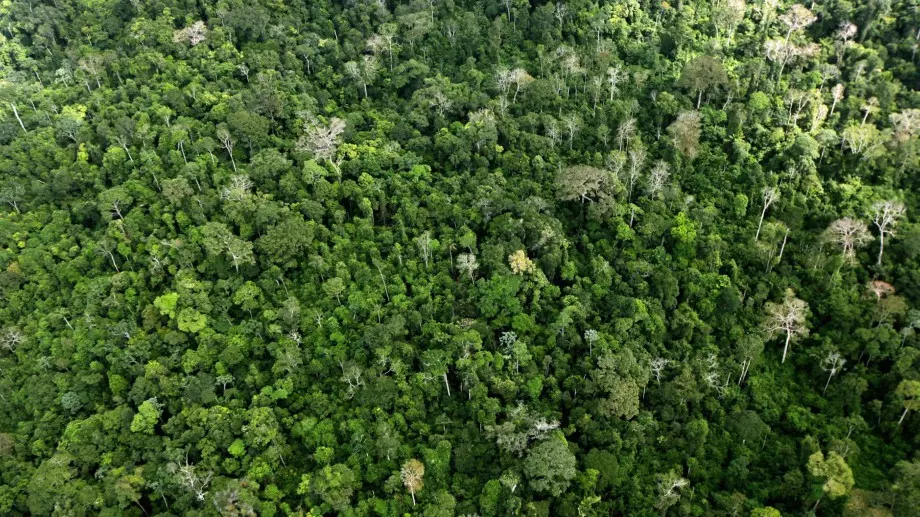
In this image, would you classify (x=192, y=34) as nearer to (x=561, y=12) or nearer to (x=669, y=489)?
(x=561, y=12)

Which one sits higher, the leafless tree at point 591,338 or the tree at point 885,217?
the tree at point 885,217

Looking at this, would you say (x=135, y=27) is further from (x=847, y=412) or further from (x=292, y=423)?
(x=847, y=412)

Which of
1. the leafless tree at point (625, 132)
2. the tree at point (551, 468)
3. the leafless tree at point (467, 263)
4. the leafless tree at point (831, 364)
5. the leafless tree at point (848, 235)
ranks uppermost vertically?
the leafless tree at point (625, 132)

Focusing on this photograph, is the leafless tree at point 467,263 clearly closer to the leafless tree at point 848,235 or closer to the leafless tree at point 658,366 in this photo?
the leafless tree at point 658,366

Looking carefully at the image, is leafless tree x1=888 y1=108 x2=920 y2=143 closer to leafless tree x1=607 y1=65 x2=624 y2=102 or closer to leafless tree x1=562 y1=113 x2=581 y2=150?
leafless tree x1=607 y1=65 x2=624 y2=102

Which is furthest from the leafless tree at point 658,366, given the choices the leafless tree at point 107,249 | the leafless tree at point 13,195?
the leafless tree at point 13,195

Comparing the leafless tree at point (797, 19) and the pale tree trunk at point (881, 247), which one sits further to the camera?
the leafless tree at point (797, 19)

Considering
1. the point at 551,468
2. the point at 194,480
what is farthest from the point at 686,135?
the point at 194,480
